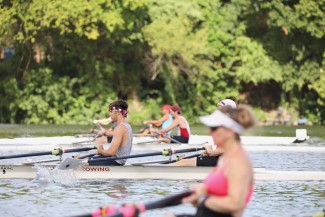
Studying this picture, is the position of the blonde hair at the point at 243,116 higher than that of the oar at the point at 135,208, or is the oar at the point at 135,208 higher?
the blonde hair at the point at 243,116

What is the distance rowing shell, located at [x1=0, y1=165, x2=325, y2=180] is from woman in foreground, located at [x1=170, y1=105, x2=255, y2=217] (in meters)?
9.45

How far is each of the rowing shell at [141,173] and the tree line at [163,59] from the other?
31082 mm

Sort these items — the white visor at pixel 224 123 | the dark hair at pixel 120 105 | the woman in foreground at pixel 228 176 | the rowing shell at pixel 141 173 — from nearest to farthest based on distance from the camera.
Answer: the woman in foreground at pixel 228 176 < the white visor at pixel 224 123 < the dark hair at pixel 120 105 < the rowing shell at pixel 141 173

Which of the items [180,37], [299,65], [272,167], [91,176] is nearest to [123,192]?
[91,176]

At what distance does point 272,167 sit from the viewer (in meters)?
23.2

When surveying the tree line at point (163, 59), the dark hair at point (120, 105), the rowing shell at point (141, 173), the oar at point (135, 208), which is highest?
the tree line at point (163, 59)

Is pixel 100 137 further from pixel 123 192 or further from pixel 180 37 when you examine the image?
pixel 180 37

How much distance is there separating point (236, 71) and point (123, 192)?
1558 inches

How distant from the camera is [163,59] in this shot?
53156 mm

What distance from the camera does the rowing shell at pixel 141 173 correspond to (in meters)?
17.8

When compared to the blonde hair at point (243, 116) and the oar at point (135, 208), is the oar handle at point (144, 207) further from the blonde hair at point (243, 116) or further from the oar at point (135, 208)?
the blonde hair at point (243, 116)

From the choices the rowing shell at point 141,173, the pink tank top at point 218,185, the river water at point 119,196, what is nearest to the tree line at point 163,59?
the rowing shell at point 141,173

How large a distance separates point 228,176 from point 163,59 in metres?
45.3

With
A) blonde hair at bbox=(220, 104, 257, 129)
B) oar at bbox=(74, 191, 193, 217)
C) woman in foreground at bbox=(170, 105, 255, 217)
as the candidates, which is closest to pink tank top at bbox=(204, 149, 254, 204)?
woman in foreground at bbox=(170, 105, 255, 217)
